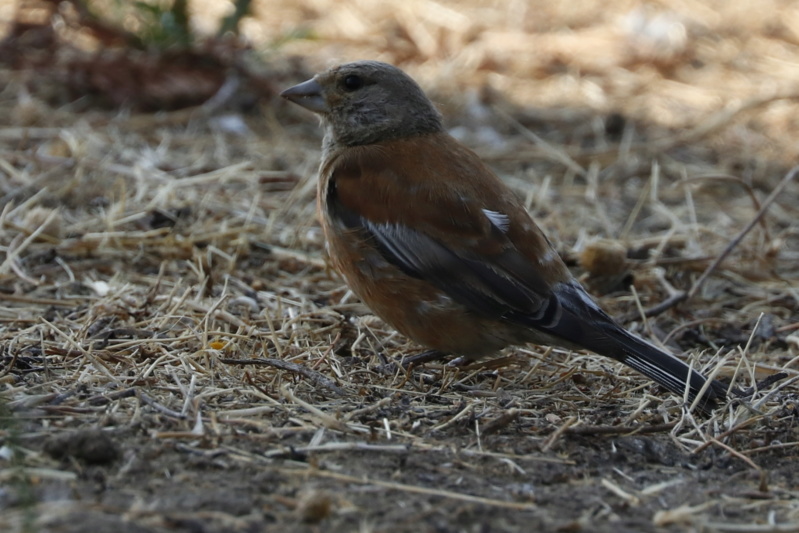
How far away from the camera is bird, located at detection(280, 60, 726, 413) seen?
12.9 ft

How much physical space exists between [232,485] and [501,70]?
23.4 ft

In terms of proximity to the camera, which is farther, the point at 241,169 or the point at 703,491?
the point at 241,169

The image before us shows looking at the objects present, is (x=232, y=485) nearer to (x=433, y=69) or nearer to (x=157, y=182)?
(x=157, y=182)

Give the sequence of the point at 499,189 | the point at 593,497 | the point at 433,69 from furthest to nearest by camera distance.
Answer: the point at 433,69 < the point at 499,189 < the point at 593,497

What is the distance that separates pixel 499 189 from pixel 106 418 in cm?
193

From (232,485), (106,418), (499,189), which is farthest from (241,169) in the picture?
(232,485)

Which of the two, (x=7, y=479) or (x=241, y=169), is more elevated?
(x=7, y=479)

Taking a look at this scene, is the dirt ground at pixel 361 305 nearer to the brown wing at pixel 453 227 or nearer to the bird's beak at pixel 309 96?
the brown wing at pixel 453 227

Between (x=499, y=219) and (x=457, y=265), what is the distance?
11.2 inches

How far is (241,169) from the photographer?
6680 millimetres

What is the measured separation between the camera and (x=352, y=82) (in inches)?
197

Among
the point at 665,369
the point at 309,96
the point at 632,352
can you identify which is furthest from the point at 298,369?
the point at 309,96

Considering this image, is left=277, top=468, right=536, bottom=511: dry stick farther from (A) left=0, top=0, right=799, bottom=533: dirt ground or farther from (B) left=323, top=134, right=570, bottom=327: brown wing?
(B) left=323, top=134, right=570, bottom=327: brown wing

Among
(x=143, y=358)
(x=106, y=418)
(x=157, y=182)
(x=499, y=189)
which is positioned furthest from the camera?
(x=157, y=182)
